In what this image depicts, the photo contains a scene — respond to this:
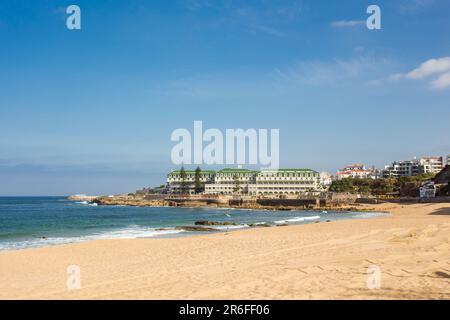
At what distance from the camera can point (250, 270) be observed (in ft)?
39.3

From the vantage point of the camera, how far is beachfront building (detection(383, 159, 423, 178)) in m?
163

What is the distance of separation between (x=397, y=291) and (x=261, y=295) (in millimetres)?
2720

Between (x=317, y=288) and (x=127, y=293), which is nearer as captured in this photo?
(x=317, y=288)

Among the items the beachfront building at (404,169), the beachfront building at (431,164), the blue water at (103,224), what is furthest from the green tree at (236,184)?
the blue water at (103,224)

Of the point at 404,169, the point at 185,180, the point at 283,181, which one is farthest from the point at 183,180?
the point at 404,169

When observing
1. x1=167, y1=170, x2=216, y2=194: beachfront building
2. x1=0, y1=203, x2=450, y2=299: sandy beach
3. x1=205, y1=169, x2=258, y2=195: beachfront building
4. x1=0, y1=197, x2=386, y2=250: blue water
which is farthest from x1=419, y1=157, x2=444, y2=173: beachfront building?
x1=0, y1=203, x2=450, y2=299: sandy beach

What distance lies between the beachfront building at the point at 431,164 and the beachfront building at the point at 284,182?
42.5 meters

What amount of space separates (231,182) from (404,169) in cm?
6778

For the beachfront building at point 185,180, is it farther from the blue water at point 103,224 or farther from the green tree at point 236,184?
the blue water at point 103,224

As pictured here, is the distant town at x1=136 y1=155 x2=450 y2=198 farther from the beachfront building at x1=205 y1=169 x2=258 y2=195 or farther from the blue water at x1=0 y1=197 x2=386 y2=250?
the blue water at x1=0 y1=197 x2=386 y2=250

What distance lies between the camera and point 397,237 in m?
17.2

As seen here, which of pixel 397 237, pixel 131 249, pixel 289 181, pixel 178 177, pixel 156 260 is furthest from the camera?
pixel 178 177
